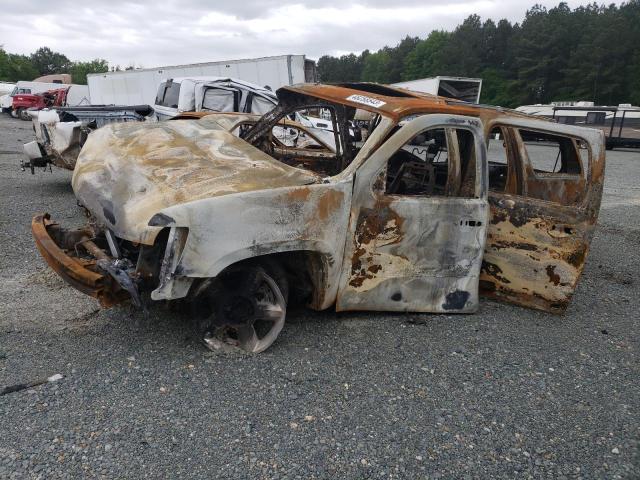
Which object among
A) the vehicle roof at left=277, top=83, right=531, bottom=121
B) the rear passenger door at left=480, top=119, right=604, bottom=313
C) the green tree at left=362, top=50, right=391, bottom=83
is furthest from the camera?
the green tree at left=362, top=50, right=391, bottom=83

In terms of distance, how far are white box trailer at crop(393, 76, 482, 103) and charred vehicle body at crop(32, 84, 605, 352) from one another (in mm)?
17450

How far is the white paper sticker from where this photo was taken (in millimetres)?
3593

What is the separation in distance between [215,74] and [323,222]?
15.2 m

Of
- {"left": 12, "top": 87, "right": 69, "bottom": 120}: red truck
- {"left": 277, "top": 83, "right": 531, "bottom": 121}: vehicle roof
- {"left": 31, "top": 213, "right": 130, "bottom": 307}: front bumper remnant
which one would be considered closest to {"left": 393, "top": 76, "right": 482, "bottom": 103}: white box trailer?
{"left": 12, "top": 87, "right": 69, "bottom": 120}: red truck

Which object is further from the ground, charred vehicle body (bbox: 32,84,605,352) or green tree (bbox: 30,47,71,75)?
green tree (bbox: 30,47,71,75)

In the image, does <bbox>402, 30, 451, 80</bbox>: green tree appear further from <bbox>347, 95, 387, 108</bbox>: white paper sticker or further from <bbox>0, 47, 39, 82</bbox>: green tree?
<bbox>347, 95, 387, 108</bbox>: white paper sticker

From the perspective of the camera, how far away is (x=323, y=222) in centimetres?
306

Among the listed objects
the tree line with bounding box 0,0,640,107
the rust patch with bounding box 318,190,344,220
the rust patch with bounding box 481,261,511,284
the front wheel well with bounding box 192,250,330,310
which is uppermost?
the tree line with bounding box 0,0,640,107

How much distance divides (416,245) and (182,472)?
6.91ft

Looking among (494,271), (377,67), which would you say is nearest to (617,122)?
(494,271)

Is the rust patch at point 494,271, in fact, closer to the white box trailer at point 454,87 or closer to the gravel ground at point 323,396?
the gravel ground at point 323,396

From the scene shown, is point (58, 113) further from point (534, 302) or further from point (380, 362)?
point (534, 302)

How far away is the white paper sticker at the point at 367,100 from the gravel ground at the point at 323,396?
1.57m

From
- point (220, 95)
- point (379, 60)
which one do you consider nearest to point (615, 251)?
point (220, 95)
